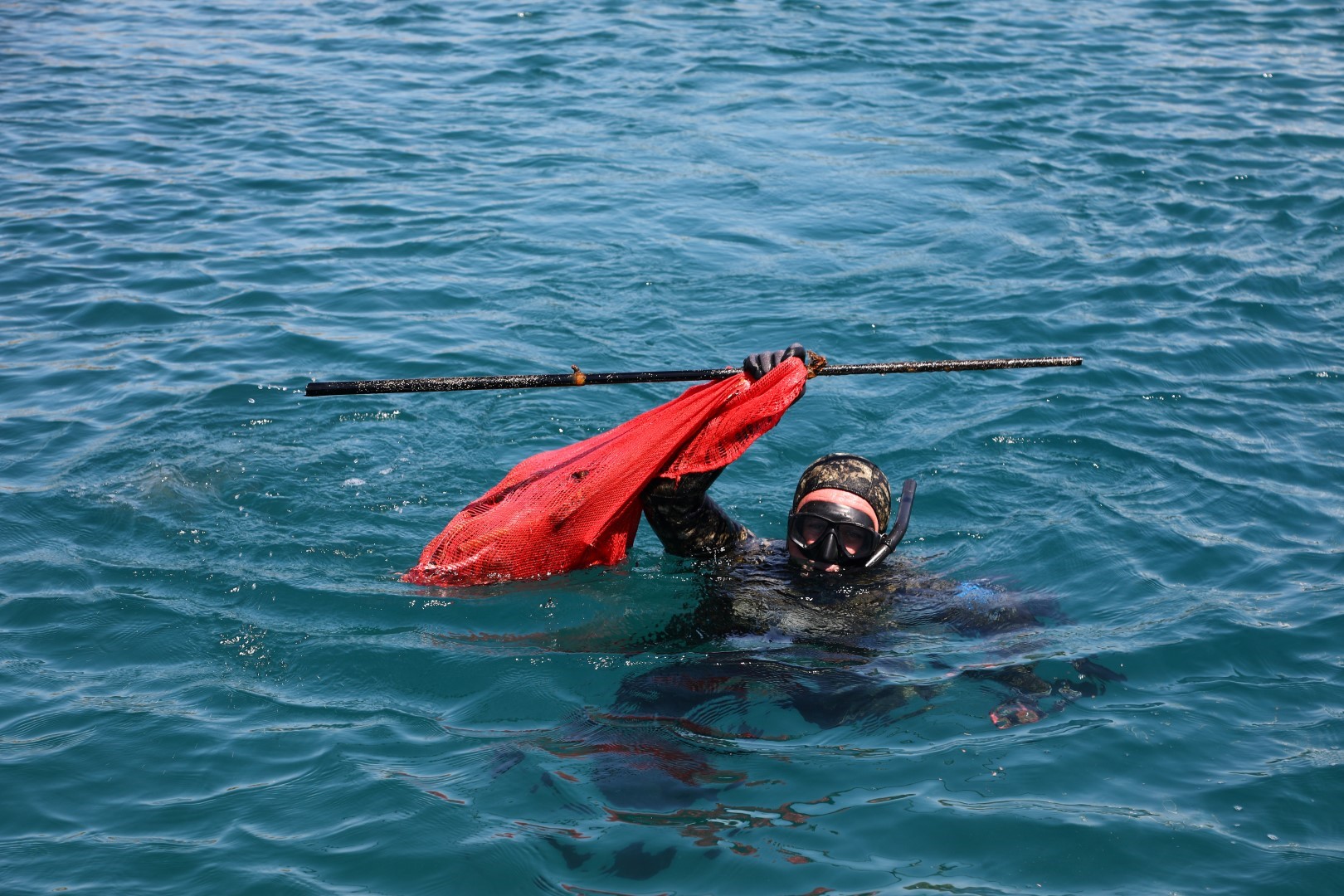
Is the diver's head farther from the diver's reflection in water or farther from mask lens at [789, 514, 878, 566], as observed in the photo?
the diver's reflection in water

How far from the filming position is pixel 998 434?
8.31 m

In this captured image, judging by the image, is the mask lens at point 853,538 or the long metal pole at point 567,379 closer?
the long metal pole at point 567,379

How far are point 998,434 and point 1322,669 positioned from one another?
2.90 meters

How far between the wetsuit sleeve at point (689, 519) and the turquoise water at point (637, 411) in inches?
13.9

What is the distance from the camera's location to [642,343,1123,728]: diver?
18.9 feet

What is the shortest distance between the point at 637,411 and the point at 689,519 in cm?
293

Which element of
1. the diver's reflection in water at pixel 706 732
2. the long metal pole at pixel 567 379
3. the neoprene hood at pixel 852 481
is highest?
the long metal pole at pixel 567 379

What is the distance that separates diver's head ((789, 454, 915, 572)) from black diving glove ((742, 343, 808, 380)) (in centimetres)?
66

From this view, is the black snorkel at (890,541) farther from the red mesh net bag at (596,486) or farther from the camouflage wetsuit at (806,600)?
the red mesh net bag at (596,486)

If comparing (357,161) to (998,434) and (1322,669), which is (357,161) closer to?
(998,434)

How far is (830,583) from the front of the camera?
601 cm

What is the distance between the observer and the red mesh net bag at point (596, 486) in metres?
5.43

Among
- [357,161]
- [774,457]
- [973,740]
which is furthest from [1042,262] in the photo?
[357,161]

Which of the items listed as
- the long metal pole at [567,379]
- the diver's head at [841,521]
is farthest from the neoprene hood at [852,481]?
the long metal pole at [567,379]
